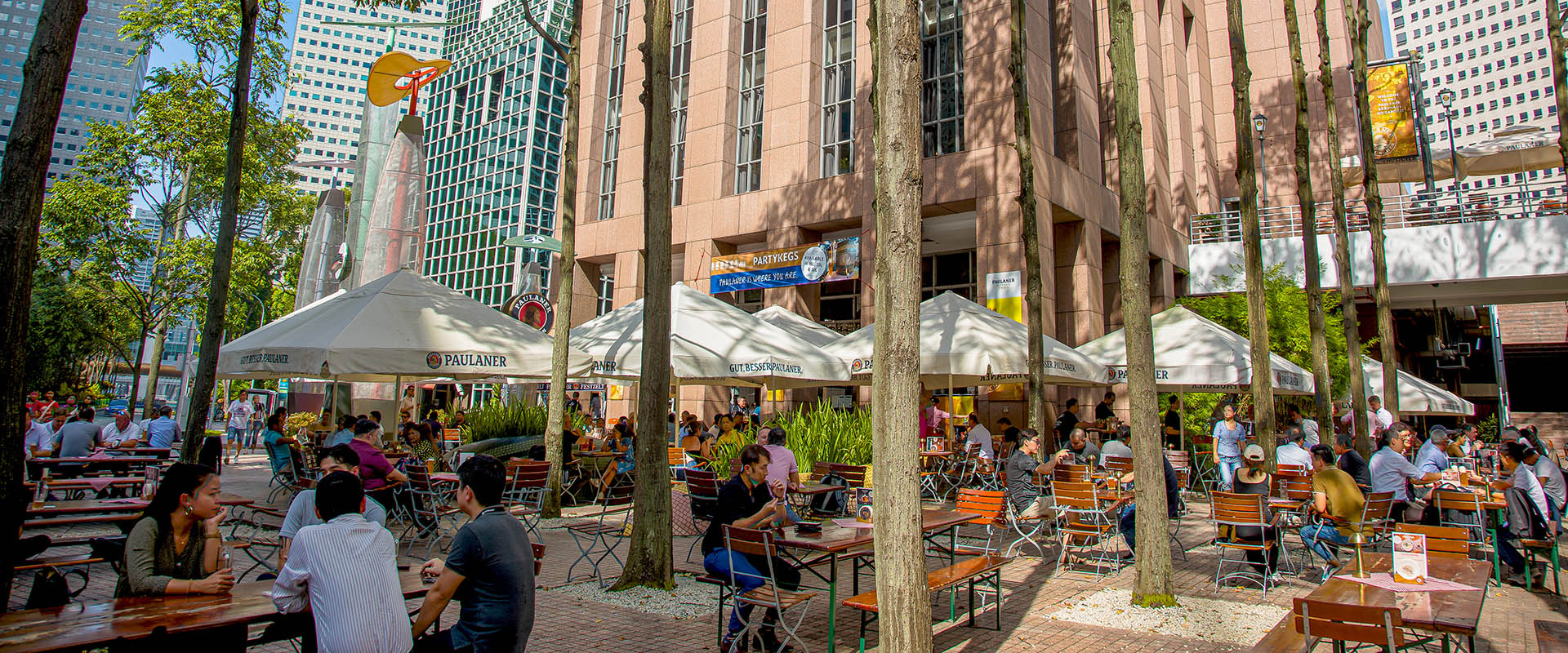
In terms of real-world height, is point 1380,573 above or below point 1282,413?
below

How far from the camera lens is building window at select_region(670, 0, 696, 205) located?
27.6 meters

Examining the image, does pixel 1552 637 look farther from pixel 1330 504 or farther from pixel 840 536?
pixel 1330 504

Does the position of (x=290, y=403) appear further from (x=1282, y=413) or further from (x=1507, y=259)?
(x=1507, y=259)

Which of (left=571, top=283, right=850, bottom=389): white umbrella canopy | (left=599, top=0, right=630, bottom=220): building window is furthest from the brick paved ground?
(left=599, top=0, right=630, bottom=220): building window

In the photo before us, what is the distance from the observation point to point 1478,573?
5105mm

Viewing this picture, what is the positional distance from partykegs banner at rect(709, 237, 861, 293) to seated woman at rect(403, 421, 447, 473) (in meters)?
12.2

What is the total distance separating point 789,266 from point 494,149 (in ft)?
128

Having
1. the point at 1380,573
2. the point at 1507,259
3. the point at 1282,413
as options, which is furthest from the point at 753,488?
the point at 1507,259

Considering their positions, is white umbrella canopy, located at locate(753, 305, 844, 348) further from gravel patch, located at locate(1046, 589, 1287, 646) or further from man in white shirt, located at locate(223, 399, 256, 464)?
man in white shirt, located at locate(223, 399, 256, 464)

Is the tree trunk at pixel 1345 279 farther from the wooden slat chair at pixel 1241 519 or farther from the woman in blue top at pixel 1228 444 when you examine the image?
the wooden slat chair at pixel 1241 519

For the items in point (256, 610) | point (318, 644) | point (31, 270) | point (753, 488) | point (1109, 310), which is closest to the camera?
point (318, 644)

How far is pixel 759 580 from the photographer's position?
5.55 meters

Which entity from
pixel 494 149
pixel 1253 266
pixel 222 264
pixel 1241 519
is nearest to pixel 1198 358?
pixel 1253 266

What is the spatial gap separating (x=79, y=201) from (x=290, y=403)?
22.5 m
